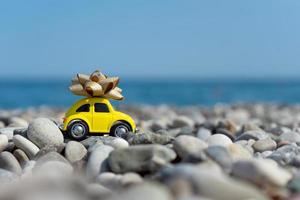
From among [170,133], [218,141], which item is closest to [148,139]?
[218,141]

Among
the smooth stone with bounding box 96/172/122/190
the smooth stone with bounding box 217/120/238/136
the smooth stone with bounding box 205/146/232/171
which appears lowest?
the smooth stone with bounding box 96/172/122/190

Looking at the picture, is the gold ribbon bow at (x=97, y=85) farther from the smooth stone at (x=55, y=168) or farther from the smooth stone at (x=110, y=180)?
the smooth stone at (x=110, y=180)

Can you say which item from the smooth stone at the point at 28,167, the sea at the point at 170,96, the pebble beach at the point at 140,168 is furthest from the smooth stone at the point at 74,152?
the sea at the point at 170,96

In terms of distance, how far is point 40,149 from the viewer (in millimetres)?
4309

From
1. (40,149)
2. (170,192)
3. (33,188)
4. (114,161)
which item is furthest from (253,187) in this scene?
(40,149)

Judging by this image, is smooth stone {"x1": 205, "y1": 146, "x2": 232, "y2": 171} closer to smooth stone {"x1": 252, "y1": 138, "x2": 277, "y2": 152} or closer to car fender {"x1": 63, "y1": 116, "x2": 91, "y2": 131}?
smooth stone {"x1": 252, "y1": 138, "x2": 277, "y2": 152}

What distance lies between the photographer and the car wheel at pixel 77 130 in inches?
181

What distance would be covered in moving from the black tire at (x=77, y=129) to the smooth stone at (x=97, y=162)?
2.90 feet

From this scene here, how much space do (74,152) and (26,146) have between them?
48 centimetres

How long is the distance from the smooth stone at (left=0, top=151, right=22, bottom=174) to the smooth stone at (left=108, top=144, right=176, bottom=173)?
840 mm

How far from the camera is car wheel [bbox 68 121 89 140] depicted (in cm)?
459

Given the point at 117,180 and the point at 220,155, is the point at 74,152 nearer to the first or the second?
the point at 117,180

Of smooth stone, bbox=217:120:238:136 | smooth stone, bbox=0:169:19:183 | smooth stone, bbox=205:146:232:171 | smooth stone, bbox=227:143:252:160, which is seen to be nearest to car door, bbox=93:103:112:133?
smooth stone, bbox=0:169:19:183

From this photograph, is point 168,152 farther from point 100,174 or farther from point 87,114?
point 87,114
